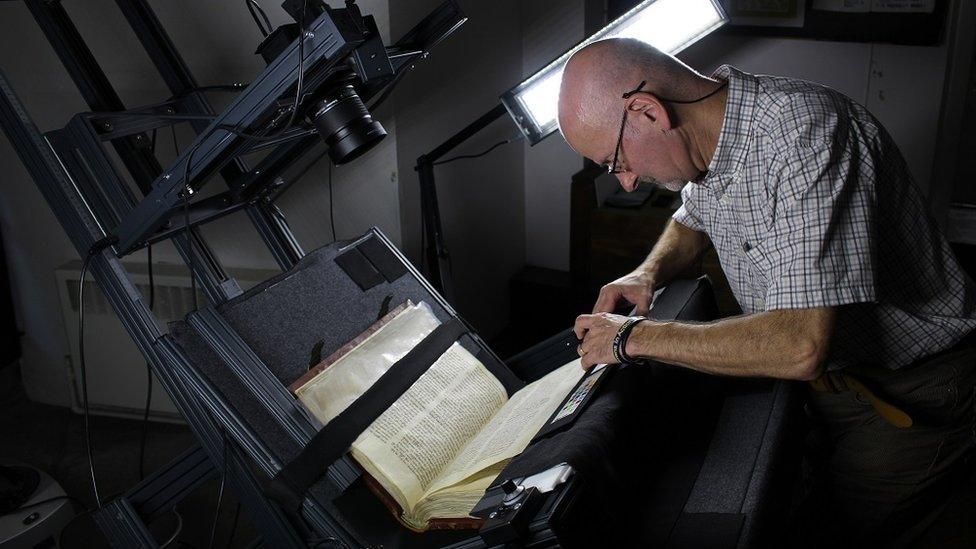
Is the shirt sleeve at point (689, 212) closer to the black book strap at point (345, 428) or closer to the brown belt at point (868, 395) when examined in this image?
the brown belt at point (868, 395)

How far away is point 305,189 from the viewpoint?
244 centimetres

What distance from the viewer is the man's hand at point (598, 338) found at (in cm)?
126

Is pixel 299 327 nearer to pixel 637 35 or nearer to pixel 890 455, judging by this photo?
pixel 637 35

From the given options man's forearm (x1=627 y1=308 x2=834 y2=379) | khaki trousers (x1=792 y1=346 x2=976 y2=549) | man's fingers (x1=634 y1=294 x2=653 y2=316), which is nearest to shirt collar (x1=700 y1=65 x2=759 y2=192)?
man's forearm (x1=627 y1=308 x2=834 y2=379)

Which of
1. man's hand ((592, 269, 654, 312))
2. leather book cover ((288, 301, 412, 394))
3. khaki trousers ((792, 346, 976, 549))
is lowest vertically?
khaki trousers ((792, 346, 976, 549))

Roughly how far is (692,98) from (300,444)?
2.73 ft

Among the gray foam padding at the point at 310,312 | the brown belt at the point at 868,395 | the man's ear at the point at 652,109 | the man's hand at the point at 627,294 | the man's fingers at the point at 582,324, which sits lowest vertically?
the brown belt at the point at 868,395

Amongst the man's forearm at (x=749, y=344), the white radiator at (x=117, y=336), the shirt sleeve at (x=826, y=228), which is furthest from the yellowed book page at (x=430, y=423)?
the white radiator at (x=117, y=336)

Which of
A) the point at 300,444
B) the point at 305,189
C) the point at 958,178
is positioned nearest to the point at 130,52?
the point at 305,189

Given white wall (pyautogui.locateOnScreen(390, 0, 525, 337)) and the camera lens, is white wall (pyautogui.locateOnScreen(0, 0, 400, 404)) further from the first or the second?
the camera lens

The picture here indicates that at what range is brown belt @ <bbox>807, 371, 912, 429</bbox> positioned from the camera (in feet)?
4.40

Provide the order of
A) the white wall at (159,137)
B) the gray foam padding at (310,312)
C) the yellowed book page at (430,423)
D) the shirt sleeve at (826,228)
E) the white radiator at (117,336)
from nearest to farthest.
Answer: the shirt sleeve at (826,228) → the yellowed book page at (430,423) → the gray foam padding at (310,312) → the white wall at (159,137) → the white radiator at (117,336)

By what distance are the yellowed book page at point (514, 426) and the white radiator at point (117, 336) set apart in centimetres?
130

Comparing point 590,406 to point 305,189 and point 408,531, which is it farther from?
point 305,189
